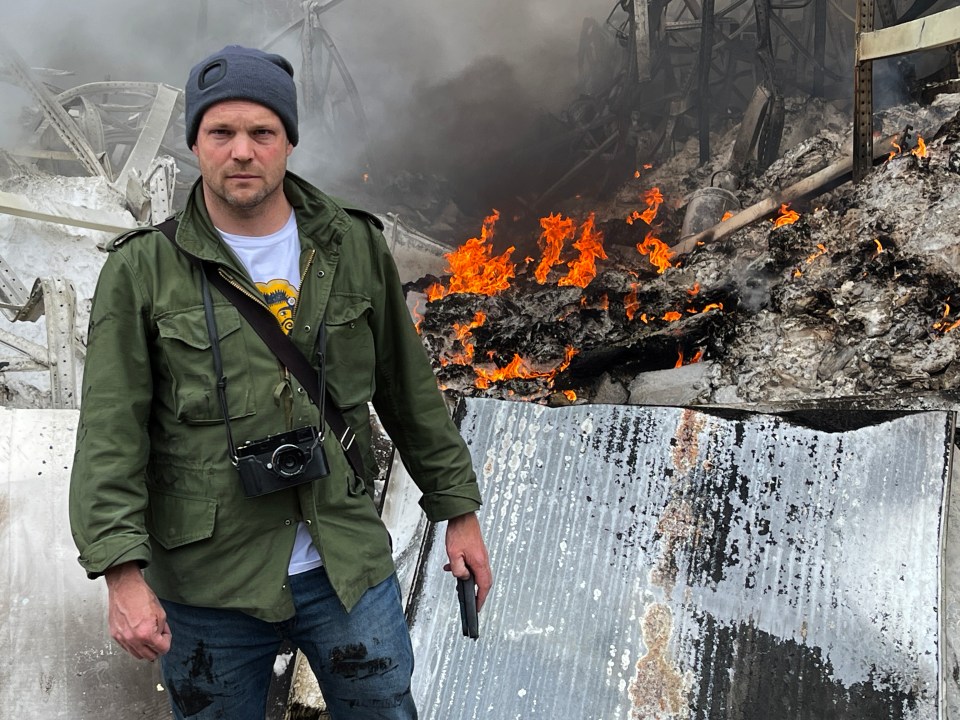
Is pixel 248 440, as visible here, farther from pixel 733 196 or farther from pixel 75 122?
pixel 75 122

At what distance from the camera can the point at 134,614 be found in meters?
1.48

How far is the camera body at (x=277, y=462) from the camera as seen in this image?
162cm

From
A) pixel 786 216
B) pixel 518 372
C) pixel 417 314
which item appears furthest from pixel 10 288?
pixel 786 216

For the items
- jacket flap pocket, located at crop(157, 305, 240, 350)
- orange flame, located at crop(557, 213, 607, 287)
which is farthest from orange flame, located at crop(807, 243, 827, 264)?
jacket flap pocket, located at crop(157, 305, 240, 350)

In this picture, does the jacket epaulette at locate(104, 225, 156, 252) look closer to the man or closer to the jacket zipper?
the man

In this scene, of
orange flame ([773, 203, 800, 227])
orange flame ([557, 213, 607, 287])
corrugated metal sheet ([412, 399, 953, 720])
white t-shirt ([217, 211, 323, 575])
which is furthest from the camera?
orange flame ([557, 213, 607, 287])

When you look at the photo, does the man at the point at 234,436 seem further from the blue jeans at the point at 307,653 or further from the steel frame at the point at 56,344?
the steel frame at the point at 56,344

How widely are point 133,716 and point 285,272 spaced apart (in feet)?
7.30

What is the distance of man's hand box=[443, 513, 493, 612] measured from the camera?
192cm

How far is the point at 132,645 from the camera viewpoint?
4.88 feet

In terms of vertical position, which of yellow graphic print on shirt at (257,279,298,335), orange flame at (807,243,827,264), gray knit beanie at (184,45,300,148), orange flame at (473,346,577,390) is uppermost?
orange flame at (807,243,827,264)

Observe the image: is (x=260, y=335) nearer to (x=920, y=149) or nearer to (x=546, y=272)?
(x=920, y=149)

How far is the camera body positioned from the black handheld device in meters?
0.50

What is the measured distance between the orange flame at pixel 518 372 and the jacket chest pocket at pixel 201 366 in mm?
3534
